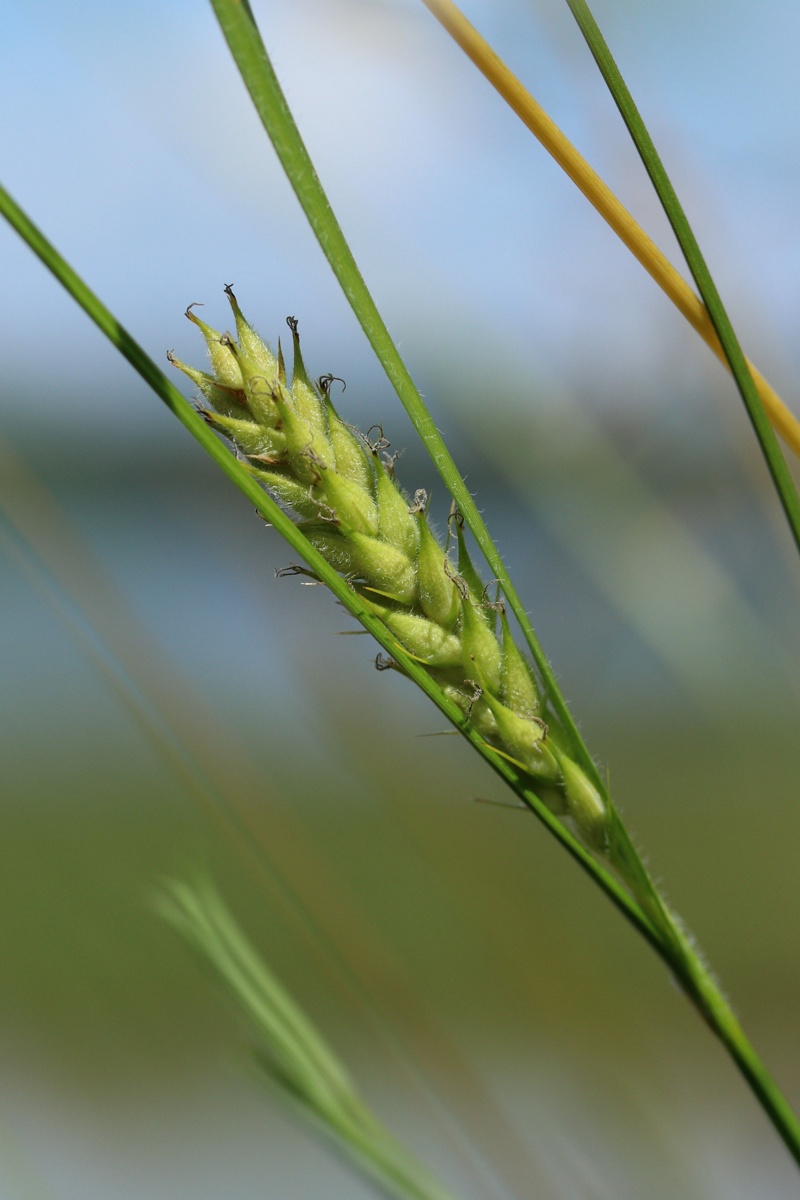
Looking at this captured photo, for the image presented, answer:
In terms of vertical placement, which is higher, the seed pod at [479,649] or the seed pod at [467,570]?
the seed pod at [467,570]

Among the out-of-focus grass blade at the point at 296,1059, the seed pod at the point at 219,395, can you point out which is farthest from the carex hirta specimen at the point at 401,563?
the out-of-focus grass blade at the point at 296,1059

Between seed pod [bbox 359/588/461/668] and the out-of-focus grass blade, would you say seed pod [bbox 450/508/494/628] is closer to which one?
seed pod [bbox 359/588/461/668]

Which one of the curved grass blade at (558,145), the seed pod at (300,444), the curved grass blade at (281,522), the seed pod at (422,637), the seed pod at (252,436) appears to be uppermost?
the curved grass blade at (558,145)

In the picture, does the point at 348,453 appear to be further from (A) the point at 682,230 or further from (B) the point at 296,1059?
(B) the point at 296,1059

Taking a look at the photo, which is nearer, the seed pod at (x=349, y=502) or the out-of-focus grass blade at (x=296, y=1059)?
the seed pod at (x=349, y=502)

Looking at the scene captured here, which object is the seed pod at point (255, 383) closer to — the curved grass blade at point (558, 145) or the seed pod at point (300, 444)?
the seed pod at point (300, 444)

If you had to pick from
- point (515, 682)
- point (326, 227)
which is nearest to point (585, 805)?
point (515, 682)

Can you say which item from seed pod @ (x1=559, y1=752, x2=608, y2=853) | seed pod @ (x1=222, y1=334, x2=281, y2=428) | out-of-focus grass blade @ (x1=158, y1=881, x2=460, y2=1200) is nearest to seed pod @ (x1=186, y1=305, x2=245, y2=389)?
seed pod @ (x1=222, y1=334, x2=281, y2=428)
